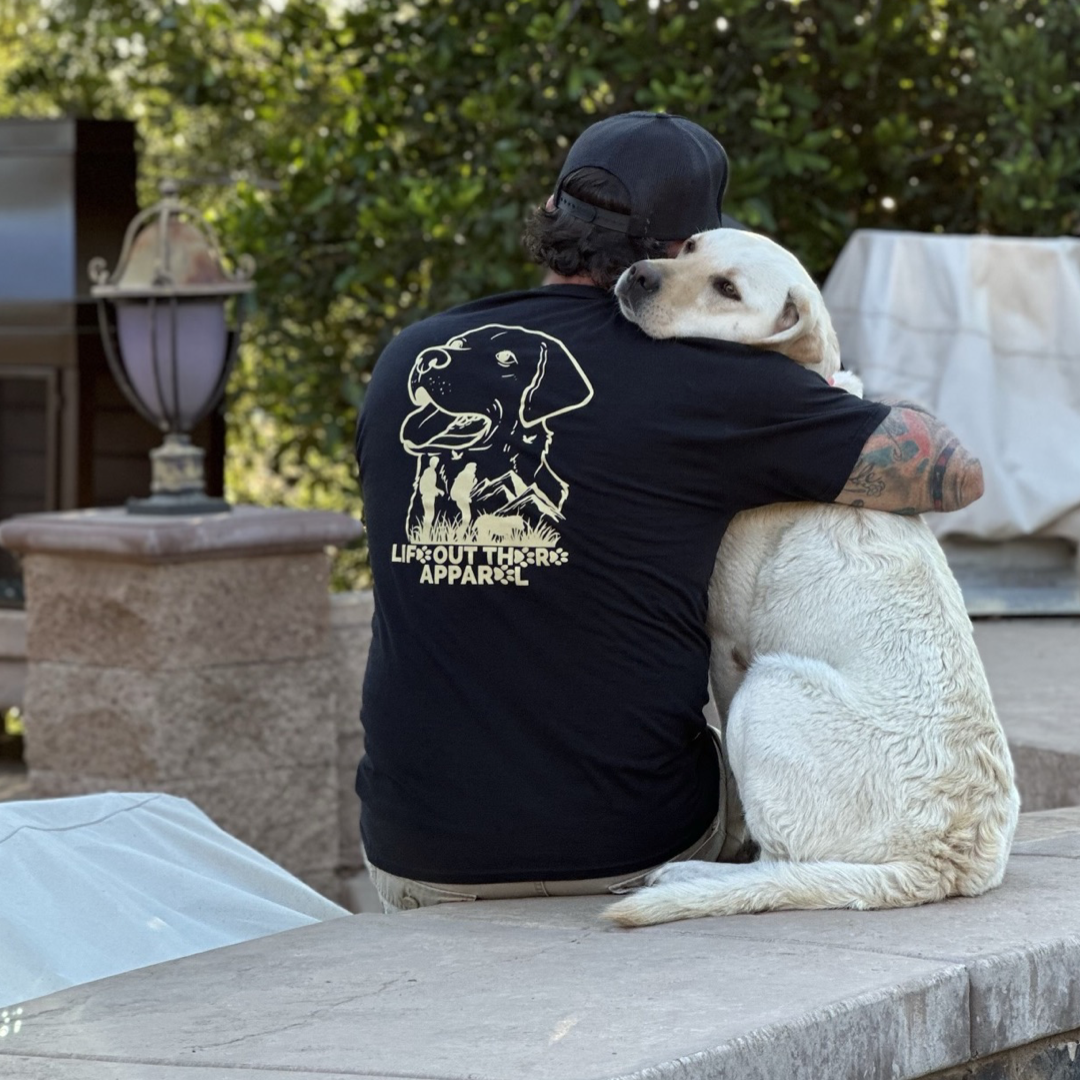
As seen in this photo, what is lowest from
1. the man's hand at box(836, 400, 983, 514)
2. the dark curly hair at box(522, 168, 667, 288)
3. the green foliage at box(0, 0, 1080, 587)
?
the man's hand at box(836, 400, 983, 514)

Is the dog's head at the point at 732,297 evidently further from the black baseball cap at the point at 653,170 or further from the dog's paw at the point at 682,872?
the dog's paw at the point at 682,872

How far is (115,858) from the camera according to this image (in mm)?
3209

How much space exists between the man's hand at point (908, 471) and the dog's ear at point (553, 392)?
1.51 ft

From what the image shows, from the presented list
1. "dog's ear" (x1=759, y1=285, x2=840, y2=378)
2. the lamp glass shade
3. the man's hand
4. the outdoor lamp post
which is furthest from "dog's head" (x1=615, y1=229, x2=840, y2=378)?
the lamp glass shade

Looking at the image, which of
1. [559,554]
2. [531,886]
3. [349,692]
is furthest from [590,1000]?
[349,692]

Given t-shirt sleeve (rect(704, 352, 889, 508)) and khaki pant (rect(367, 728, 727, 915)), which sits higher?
t-shirt sleeve (rect(704, 352, 889, 508))

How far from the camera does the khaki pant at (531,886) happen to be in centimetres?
296

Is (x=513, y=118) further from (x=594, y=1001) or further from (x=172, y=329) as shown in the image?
(x=594, y=1001)

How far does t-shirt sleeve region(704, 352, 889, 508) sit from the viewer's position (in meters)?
2.82

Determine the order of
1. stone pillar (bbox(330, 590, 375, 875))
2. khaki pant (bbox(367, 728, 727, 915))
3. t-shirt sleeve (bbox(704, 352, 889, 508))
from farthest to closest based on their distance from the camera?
stone pillar (bbox(330, 590, 375, 875)), khaki pant (bbox(367, 728, 727, 915)), t-shirt sleeve (bbox(704, 352, 889, 508))

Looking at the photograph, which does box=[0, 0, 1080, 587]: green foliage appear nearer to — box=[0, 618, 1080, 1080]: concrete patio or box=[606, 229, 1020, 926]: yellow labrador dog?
box=[606, 229, 1020, 926]: yellow labrador dog

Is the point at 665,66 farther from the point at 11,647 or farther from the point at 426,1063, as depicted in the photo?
the point at 426,1063

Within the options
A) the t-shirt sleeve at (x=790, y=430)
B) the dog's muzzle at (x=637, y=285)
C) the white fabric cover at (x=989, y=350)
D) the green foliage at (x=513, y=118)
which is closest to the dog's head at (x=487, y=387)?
the dog's muzzle at (x=637, y=285)

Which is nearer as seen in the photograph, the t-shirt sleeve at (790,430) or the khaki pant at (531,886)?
the t-shirt sleeve at (790,430)
